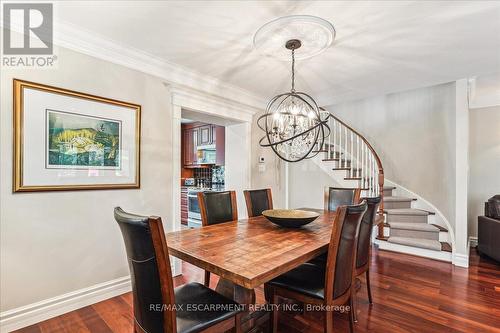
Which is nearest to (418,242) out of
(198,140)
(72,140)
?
(72,140)

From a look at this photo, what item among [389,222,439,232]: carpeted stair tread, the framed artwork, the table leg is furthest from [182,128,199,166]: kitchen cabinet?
the table leg

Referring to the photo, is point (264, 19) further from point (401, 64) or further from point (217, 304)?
point (217, 304)

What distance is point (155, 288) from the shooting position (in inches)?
46.7

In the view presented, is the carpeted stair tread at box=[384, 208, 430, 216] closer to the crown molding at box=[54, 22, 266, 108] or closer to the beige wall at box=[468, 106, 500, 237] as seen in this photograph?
the beige wall at box=[468, 106, 500, 237]

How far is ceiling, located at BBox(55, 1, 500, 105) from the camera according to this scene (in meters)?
1.97

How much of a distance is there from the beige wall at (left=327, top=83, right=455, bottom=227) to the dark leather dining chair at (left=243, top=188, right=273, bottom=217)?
9.44ft

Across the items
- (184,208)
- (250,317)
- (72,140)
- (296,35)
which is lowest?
(250,317)

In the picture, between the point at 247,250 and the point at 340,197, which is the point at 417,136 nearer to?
A: the point at 340,197

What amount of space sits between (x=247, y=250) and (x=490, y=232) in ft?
12.1

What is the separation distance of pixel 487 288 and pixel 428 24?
2709 mm

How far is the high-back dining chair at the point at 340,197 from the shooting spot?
3.01 metres

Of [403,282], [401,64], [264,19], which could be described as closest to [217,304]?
[264,19]

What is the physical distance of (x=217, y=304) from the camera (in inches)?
56.5

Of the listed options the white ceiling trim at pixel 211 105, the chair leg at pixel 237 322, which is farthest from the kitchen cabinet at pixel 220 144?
the chair leg at pixel 237 322
